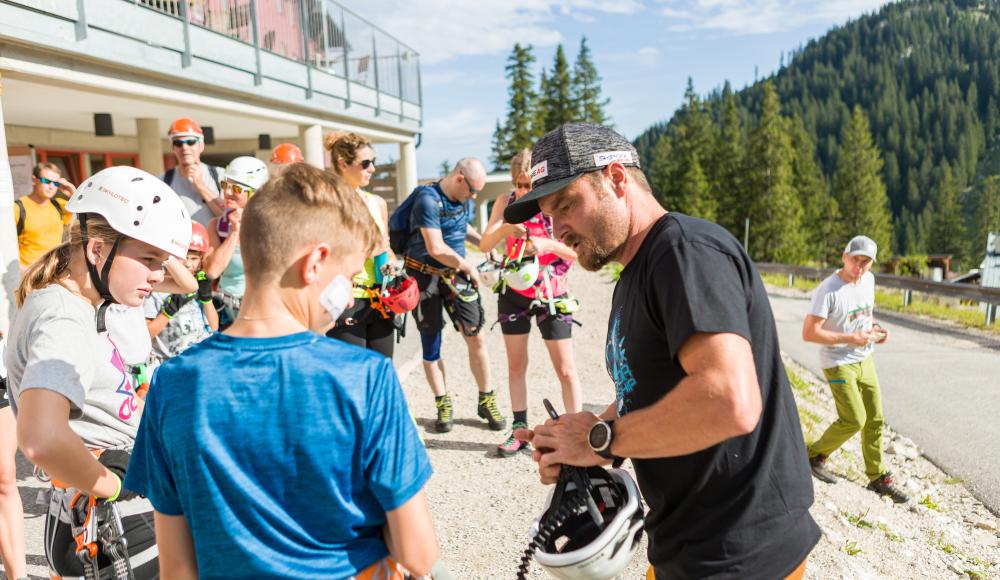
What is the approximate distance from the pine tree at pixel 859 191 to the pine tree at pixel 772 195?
10476mm

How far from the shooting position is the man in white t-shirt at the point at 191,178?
5.67 metres

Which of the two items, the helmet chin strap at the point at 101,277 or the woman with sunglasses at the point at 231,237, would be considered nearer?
the helmet chin strap at the point at 101,277

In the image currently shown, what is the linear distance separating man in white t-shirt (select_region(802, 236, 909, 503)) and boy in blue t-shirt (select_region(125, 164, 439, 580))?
5.16 meters

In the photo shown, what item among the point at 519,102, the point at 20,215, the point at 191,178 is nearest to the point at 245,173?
the point at 191,178

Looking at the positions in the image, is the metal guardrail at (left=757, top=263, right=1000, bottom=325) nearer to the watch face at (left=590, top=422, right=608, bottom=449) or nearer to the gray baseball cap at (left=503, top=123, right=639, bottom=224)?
the gray baseball cap at (left=503, top=123, right=639, bottom=224)

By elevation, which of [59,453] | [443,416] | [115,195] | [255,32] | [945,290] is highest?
[255,32]

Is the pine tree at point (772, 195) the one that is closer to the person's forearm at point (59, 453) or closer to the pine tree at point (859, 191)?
the pine tree at point (859, 191)

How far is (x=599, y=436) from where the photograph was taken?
1798mm

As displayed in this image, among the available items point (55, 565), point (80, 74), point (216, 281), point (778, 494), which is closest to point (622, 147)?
point (778, 494)

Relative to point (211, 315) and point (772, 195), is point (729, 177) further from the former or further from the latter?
point (211, 315)

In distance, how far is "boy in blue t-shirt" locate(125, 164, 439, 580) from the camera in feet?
4.64

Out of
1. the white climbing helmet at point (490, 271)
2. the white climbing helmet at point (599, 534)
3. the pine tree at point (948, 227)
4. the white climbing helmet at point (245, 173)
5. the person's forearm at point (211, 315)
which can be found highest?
the white climbing helmet at point (245, 173)

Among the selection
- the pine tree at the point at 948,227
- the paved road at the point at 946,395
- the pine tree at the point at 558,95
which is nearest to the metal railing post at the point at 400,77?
the paved road at the point at 946,395

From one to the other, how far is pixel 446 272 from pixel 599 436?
387 cm
